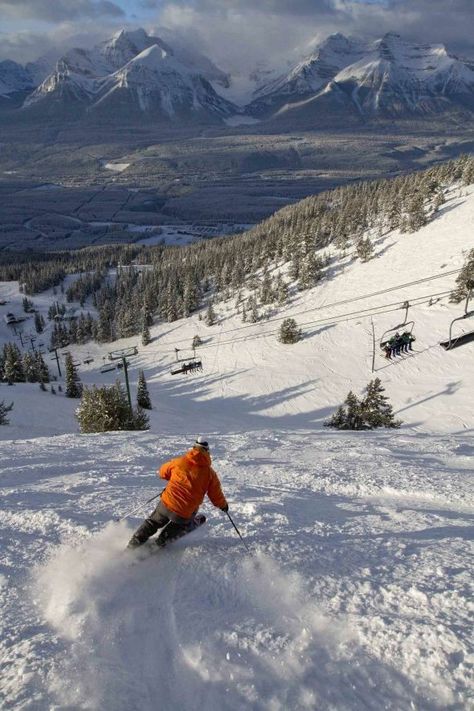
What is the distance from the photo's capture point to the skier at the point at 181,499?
6613 mm

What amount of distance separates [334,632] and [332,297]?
238 ft

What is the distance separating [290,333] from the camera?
63.4 meters

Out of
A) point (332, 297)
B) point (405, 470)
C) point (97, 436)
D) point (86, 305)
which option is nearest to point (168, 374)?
point (332, 297)

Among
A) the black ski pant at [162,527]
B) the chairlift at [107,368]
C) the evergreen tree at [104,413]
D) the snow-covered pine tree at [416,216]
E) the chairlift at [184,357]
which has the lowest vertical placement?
the chairlift at [107,368]

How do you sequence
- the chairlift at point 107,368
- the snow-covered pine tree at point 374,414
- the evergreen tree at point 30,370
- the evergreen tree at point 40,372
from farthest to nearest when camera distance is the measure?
1. the chairlift at point 107,368
2. the evergreen tree at point 30,370
3. the evergreen tree at point 40,372
4. the snow-covered pine tree at point 374,414

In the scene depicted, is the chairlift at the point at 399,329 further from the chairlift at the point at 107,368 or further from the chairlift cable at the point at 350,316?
the chairlift at the point at 107,368

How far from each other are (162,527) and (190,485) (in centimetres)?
81

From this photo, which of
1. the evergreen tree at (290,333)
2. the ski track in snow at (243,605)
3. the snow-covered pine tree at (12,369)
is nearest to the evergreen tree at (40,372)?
the snow-covered pine tree at (12,369)

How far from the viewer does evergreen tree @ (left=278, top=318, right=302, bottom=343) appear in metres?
63.3

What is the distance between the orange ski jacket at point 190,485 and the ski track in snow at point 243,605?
653mm

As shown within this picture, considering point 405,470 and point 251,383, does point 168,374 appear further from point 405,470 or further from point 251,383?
point 405,470

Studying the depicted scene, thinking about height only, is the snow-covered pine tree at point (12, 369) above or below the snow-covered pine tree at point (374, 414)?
above

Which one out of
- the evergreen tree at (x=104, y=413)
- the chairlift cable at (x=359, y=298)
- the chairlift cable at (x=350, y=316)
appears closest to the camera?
the evergreen tree at (x=104, y=413)

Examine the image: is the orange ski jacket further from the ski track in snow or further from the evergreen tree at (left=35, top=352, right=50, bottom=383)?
the evergreen tree at (left=35, top=352, right=50, bottom=383)
